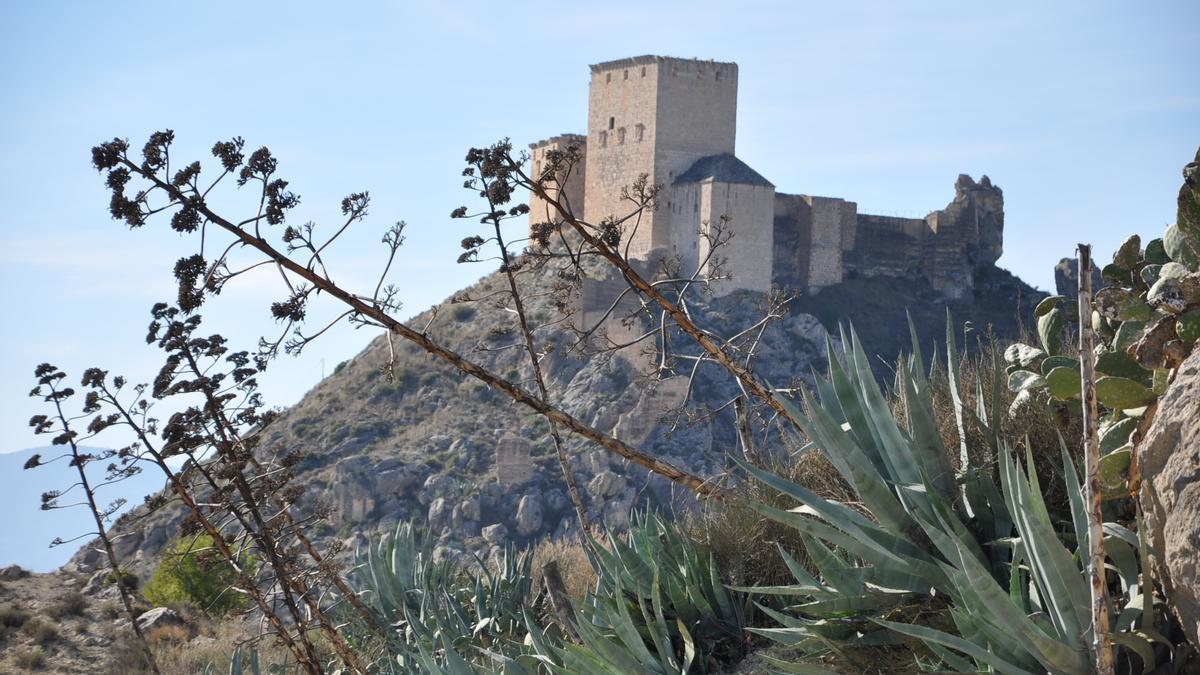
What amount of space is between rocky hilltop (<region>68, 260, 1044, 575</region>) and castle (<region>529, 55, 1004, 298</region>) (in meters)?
1.06

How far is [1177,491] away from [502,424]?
33.3 meters

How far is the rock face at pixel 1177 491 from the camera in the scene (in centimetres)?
236

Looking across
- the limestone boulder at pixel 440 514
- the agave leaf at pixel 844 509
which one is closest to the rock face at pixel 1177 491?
the agave leaf at pixel 844 509

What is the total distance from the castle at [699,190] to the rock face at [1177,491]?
32158mm

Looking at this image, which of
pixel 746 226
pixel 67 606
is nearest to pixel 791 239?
pixel 746 226

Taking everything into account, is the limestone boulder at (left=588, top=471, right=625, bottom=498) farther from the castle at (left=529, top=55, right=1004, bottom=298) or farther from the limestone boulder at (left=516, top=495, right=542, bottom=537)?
the castle at (left=529, top=55, right=1004, bottom=298)

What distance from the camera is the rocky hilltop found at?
31078 mm

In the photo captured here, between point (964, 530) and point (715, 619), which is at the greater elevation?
point (964, 530)

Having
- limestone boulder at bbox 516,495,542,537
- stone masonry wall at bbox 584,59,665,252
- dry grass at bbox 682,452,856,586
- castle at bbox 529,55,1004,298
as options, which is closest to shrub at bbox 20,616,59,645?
dry grass at bbox 682,452,856,586

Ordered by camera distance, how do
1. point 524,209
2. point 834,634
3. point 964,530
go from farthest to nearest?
1. point 524,209
2. point 834,634
3. point 964,530

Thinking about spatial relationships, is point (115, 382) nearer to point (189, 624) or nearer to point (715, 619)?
point (715, 619)

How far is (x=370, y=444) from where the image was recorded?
115 ft

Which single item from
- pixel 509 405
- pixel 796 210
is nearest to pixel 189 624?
pixel 509 405

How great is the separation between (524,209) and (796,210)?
1407 inches
